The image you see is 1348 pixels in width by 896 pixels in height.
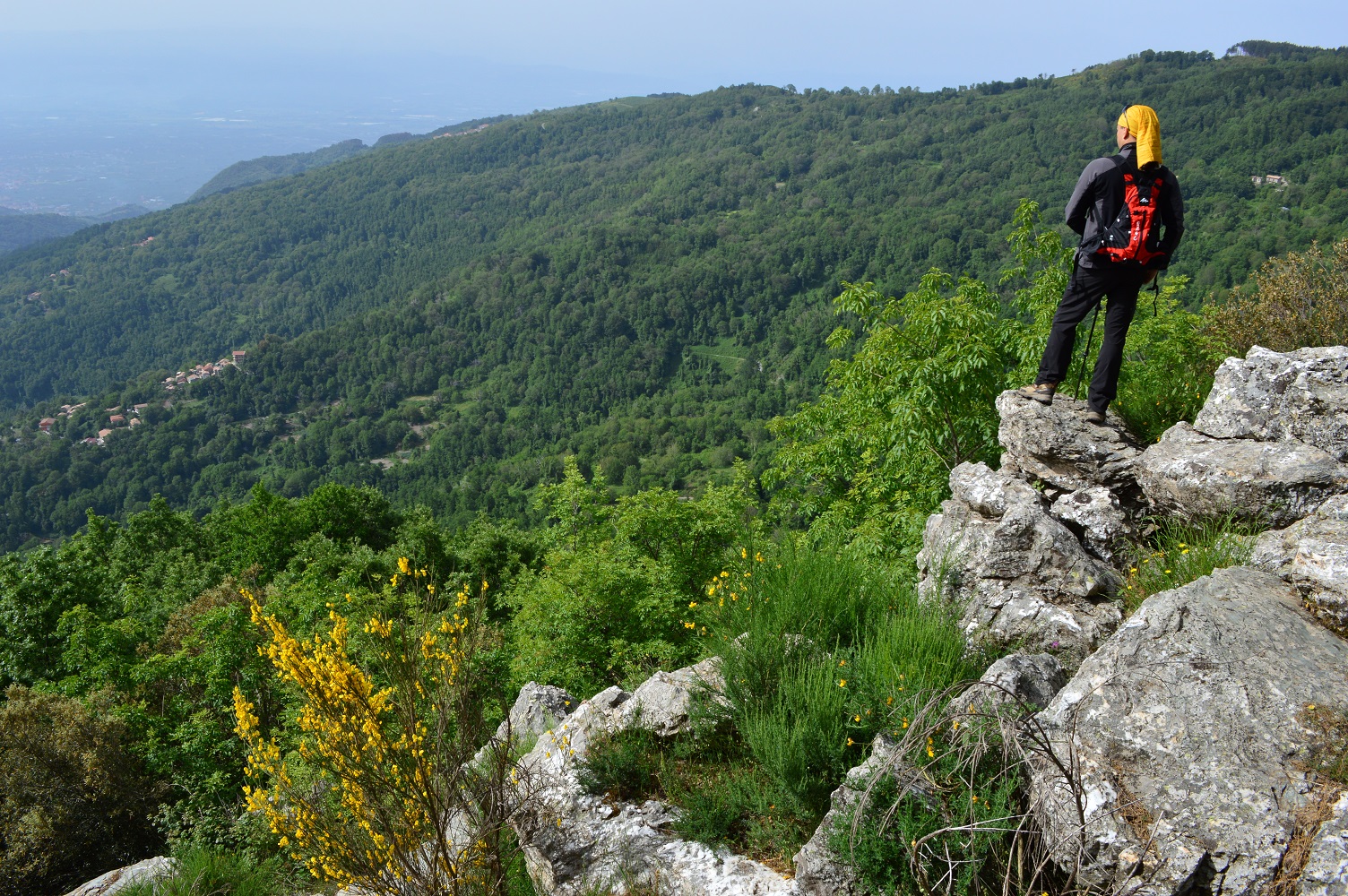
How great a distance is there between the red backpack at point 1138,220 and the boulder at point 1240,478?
1.47 metres

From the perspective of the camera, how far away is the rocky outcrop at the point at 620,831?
12.9ft

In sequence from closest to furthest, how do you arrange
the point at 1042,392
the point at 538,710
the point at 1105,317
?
the point at 1105,317, the point at 538,710, the point at 1042,392

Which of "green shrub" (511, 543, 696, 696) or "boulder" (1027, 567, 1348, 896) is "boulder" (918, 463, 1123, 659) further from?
"green shrub" (511, 543, 696, 696)

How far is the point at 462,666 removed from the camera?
3.70 m

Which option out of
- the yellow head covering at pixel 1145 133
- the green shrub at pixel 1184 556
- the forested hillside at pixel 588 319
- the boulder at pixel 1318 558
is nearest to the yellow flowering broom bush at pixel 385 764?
the green shrub at pixel 1184 556

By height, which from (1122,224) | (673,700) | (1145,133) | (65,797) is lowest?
(65,797)

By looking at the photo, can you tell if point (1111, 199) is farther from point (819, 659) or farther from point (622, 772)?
point (622, 772)

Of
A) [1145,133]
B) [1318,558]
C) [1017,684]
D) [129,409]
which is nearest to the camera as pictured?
[1318,558]

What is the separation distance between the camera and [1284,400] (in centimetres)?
521

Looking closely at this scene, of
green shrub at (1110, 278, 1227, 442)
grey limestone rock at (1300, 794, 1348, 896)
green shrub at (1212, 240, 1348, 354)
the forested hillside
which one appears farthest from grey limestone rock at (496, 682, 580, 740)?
the forested hillside

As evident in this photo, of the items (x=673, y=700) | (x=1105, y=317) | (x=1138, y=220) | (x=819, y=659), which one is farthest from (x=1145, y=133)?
(x=673, y=700)

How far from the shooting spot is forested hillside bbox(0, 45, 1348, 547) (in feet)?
336

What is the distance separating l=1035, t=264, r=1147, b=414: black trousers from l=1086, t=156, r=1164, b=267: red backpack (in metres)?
0.20

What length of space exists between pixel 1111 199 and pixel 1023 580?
303 centimetres
